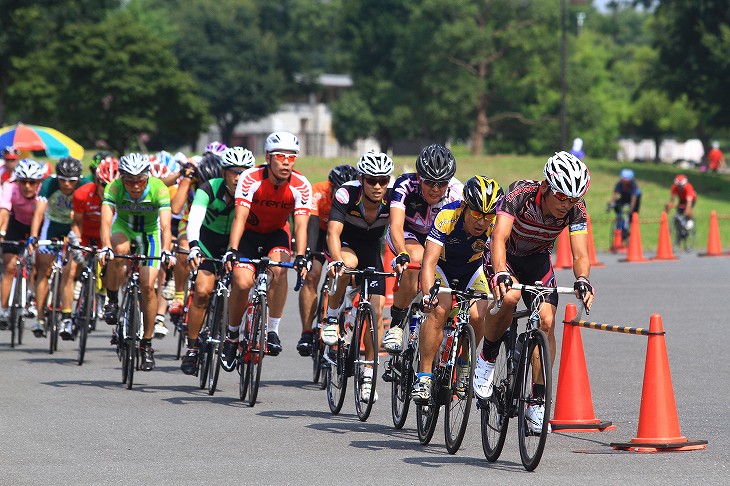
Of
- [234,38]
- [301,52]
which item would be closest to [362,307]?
[234,38]

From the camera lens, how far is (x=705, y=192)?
59.3 meters

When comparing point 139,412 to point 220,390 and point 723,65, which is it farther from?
point 723,65

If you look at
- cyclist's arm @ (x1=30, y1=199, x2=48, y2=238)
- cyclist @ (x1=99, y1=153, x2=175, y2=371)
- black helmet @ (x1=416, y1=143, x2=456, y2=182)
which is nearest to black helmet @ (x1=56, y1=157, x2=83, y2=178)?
cyclist's arm @ (x1=30, y1=199, x2=48, y2=238)

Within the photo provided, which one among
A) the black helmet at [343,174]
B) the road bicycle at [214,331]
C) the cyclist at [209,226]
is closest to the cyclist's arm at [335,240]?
the road bicycle at [214,331]

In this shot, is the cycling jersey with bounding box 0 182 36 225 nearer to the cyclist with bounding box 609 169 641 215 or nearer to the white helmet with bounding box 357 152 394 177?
A: the white helmet with bounding box 357 152 394 177

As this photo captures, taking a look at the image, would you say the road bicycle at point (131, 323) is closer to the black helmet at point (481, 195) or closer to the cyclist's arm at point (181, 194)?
the cyclist's arm at point (181, 194)

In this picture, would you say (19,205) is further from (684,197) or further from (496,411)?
(684,197)

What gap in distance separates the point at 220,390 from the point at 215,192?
1.78 metres

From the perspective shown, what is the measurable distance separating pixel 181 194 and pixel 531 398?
8.69 m

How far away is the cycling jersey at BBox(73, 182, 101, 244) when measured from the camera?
15.8 meters

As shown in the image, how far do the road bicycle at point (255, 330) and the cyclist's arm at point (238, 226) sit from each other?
147 millimetres

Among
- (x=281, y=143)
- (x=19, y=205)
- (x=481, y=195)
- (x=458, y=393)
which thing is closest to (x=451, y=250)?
(x=481, y=195)

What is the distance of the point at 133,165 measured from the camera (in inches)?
541

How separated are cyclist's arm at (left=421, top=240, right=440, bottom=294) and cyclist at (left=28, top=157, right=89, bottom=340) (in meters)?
7.47
